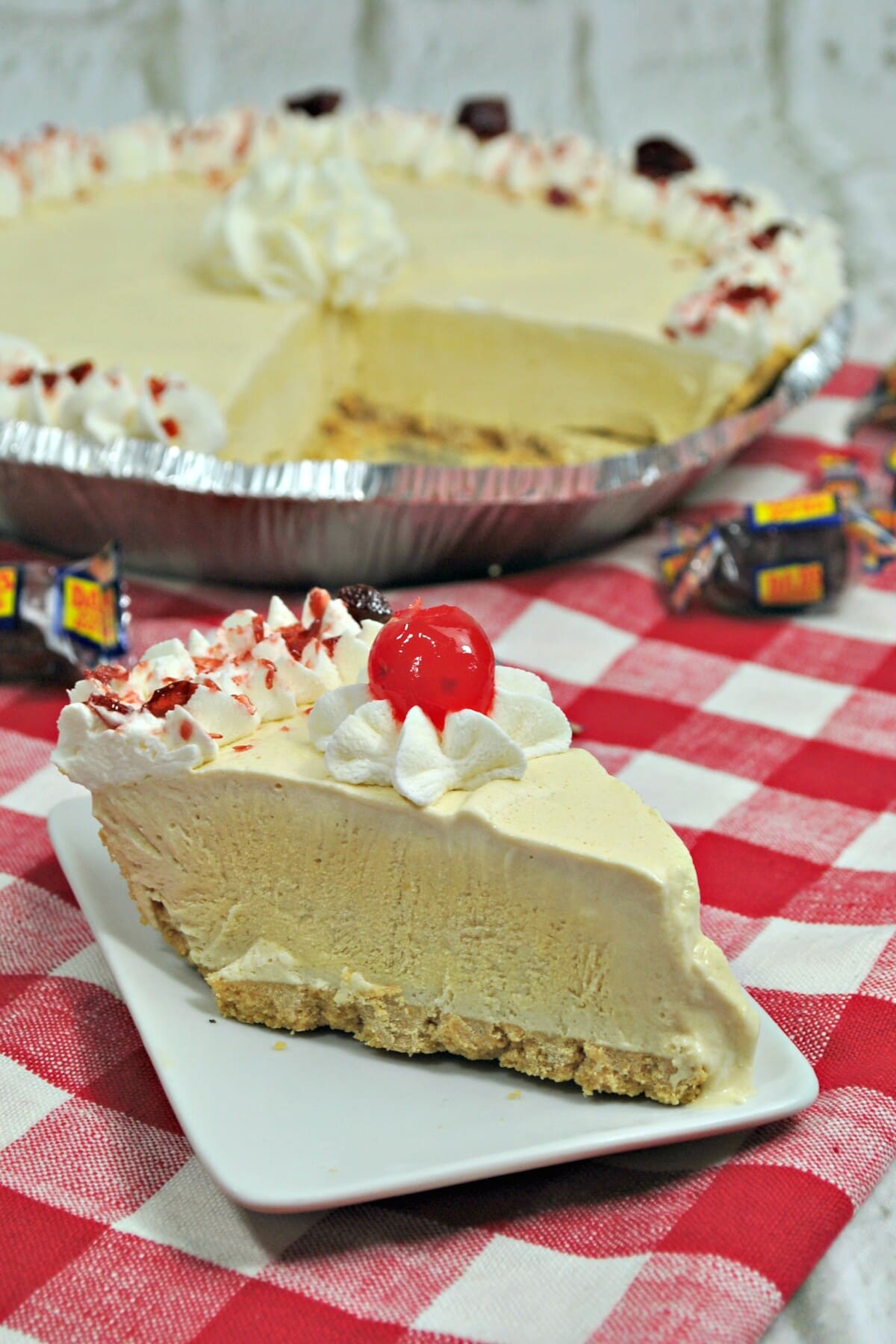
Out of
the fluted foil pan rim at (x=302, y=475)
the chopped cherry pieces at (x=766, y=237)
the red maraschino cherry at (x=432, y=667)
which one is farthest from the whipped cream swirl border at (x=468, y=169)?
the red maraschino cherry at (x=432, y=667)

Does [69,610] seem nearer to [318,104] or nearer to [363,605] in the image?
[363,605]

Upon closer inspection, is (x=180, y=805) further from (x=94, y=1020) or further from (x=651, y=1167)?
(x=651, y=1167)

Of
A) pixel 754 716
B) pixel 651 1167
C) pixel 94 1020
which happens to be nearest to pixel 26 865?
pixel 94 1020

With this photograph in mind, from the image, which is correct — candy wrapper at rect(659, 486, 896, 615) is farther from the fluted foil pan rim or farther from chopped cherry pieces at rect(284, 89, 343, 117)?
chopped cherry pieces at rect(284, 89, 343, 117)

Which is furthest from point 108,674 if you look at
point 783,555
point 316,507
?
point 783,555

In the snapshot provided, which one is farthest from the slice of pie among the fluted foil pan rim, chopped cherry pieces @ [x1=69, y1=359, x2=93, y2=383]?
chopped cherry pieces @ [x1=69, y1=359, x2=93, y2=383]

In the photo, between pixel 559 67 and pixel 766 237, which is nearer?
pixel 766 237

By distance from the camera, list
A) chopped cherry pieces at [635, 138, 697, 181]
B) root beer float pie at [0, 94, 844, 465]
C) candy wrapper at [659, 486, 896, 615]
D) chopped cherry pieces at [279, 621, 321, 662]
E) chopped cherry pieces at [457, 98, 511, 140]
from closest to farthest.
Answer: chopped cherry pieces at [279, 621, 321, 662] → candy wrapper at [659, 486, 896, 615] → root beer float pie at [0, 94, 844, 465] → chopped cherry pieces at [635, 138, 697, 181] → chopped cherry pieces at [457, 98, 511, 140]
